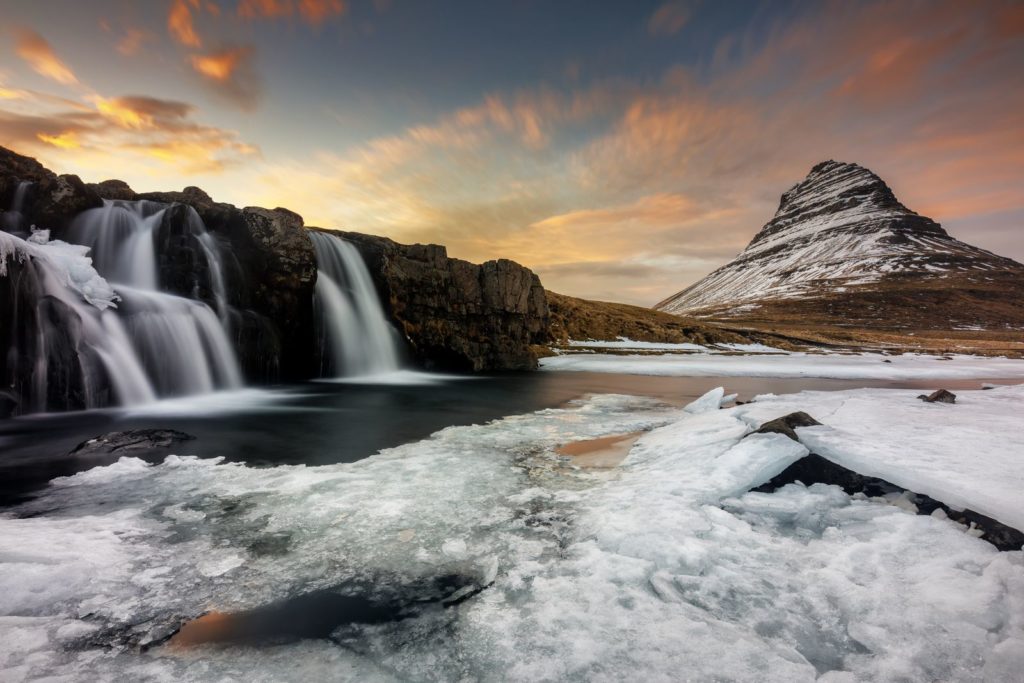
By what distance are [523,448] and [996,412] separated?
422 inches

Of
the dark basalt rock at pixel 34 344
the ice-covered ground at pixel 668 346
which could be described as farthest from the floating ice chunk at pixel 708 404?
the ice-covered ground at pixel 668 346

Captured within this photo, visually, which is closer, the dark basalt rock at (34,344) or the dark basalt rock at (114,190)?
the dark basalt rock at (34,344)

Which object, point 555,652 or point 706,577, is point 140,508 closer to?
point 555,652

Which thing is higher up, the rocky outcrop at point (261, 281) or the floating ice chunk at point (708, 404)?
the rocky outcrop at point (261, 281)

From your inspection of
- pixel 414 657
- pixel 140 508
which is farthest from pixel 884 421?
pixel 140 508

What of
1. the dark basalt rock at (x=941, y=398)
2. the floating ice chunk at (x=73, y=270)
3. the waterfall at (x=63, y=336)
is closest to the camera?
the dark basalt rock at (x=941, y=398)

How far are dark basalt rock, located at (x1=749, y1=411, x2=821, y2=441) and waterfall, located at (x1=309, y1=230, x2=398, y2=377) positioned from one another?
23.9 metres

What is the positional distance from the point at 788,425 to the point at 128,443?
13.5 metres

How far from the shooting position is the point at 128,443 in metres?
9.38

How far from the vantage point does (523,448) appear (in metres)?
10.2

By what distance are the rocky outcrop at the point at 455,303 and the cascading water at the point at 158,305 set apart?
10786 millimetres

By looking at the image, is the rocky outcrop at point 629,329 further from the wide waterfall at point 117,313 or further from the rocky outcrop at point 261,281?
the wide waterfall at point 117,313

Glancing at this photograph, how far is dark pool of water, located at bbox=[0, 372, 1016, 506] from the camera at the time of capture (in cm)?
905

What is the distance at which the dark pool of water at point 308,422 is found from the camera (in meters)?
9.05
